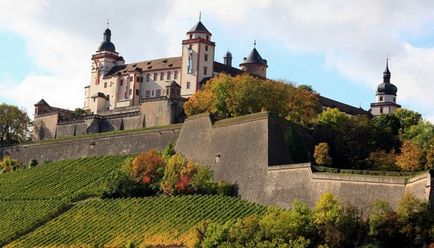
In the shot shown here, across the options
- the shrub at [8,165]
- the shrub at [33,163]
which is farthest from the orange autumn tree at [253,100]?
the shrub at [8,165]

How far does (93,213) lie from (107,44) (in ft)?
154

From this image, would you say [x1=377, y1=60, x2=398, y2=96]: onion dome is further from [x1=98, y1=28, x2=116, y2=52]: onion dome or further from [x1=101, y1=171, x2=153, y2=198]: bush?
[x1=101, y1=171, x2=153, y2=198]: bush

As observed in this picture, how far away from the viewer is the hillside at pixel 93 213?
167 ft

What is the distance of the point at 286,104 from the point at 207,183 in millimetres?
15040

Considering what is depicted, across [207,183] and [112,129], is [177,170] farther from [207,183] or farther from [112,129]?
[112,129]

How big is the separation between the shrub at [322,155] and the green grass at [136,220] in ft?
23.3

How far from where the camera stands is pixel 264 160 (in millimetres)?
55312

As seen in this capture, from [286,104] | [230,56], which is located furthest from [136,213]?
[230,56]

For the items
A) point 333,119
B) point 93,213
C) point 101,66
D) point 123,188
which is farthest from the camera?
point 101,66

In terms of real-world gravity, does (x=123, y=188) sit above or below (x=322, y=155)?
below

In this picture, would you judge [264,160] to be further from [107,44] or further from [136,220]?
[107,44]

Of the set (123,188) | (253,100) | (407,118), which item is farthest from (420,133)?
(123,188)

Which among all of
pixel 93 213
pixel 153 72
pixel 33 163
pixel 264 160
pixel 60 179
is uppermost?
pixel 153 72

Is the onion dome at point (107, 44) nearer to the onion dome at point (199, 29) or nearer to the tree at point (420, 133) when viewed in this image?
the onion dome at point (199, 29)
